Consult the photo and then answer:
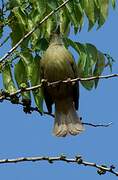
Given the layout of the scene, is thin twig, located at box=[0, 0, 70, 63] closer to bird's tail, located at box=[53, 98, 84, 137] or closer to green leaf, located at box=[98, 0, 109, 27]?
green leaf, located at box=[98, 0, 109, 27]

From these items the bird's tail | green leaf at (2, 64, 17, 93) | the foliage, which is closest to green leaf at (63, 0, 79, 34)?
the foliage

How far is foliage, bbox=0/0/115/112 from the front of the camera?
370cm

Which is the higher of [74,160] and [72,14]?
[72,14]

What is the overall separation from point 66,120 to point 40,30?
4.02 feet

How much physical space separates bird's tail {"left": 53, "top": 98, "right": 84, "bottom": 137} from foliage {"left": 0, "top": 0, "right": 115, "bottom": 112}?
0.70 metres

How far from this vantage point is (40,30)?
387cm

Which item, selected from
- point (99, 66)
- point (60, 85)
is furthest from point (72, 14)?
point (60, 85)

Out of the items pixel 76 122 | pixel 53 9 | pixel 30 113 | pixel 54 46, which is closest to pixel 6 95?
pixel 30 113

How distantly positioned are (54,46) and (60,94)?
1.35 feet

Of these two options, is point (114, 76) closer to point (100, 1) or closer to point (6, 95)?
point (6, 95)

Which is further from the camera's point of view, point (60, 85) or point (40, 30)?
point (60, 85)

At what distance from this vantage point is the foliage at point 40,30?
3.70m

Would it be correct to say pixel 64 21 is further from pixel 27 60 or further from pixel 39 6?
pixel 27 60

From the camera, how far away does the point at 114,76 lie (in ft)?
10.3
